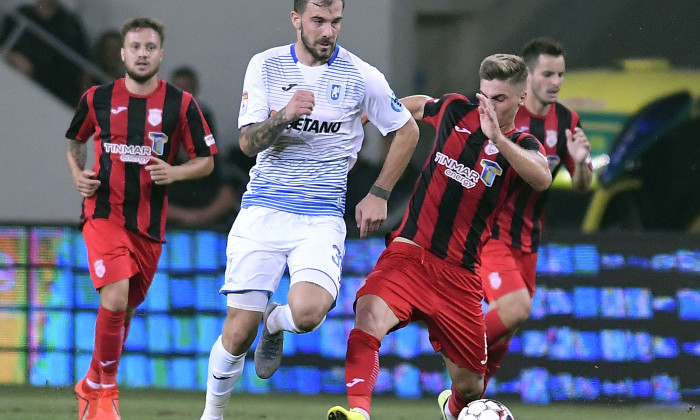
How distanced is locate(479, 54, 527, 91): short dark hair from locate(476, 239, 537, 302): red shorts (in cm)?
134

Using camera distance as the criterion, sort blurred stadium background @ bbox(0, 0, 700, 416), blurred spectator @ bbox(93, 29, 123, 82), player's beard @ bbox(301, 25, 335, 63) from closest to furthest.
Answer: player's beard @ bbox(301, 25, 335, 63) < blurred stadium background @ bbox(0, 0, 700, 416) < blurred spectator @ bbox(93, 29, 123, 82)

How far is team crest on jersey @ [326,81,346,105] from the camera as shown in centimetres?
555

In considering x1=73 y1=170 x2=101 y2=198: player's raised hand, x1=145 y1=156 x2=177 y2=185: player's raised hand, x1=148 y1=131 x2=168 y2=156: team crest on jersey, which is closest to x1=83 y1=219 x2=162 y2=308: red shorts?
x1=73 y1=170 x2=101 y2=198: player's raised hand

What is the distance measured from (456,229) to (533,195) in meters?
1.25

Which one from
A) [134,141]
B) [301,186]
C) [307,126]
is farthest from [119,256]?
[307,126]

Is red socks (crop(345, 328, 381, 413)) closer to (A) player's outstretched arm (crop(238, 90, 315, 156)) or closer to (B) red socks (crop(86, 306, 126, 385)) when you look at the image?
(A) player's outstretched arm (crop(238, 90, 315, 156))

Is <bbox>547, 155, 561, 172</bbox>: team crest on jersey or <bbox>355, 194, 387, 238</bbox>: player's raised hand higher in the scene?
<bbox>547, 155, 561, 172</bbox>: team crest on jersey

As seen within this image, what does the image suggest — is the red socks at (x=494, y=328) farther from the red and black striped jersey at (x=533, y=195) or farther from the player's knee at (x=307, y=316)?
the player's knee at (x=307, y=316)

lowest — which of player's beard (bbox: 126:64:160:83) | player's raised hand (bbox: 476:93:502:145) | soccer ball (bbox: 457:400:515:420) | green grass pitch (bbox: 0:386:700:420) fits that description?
green grass pitch (bbox: 0:386:700:420)

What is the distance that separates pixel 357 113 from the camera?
5.68m

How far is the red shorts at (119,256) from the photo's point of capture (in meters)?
6.34

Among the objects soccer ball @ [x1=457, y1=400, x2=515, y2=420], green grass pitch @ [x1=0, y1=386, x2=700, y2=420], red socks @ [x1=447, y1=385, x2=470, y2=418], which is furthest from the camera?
green grass pitch @ [x1=0, y1=386, x2=700, y2=420]

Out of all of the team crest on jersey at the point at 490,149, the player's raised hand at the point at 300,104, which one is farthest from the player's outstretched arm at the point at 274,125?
the team crest on jersey at the point at 490,149

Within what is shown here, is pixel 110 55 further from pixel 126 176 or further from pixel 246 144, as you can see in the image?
pixel 246 144
